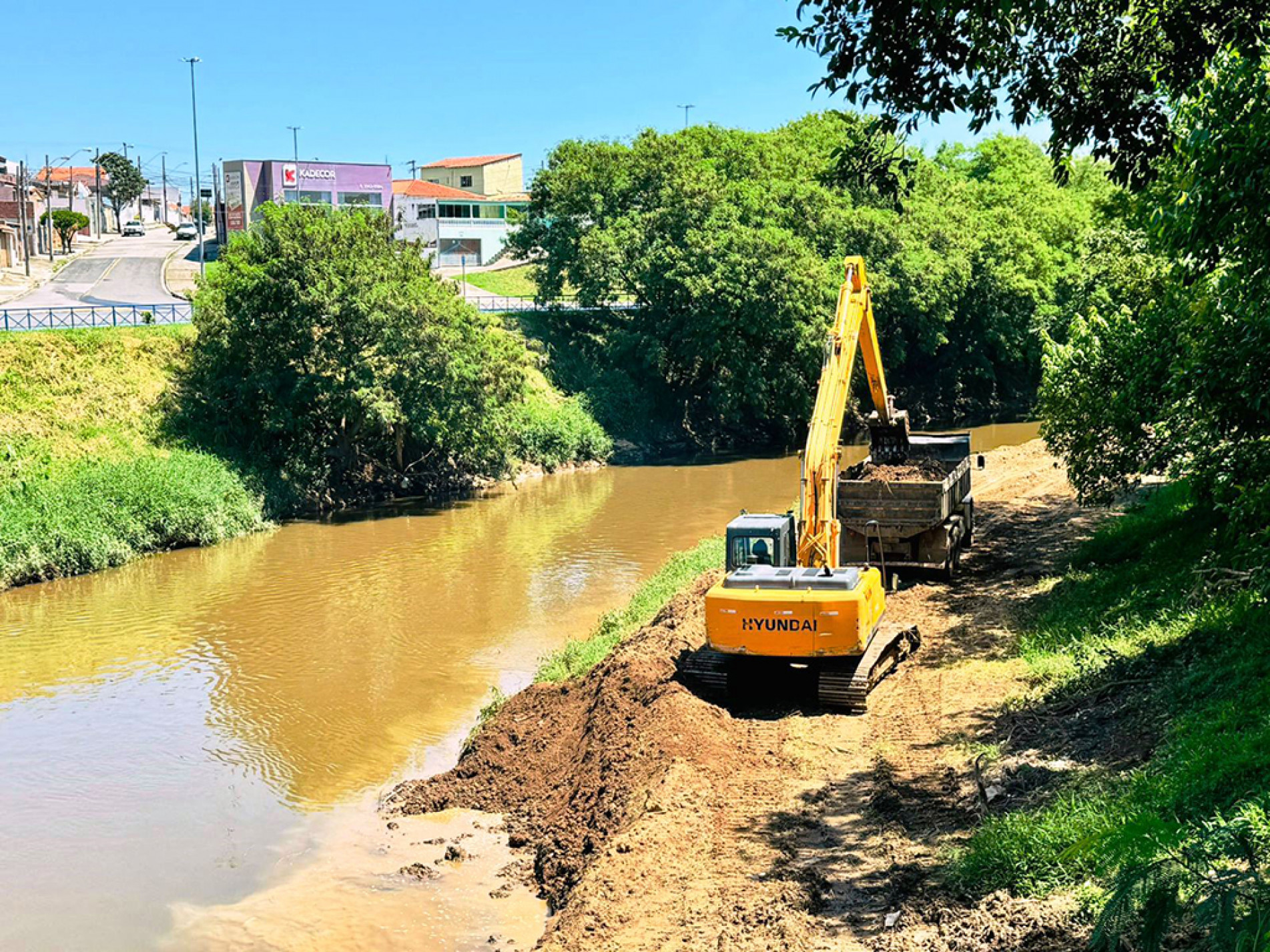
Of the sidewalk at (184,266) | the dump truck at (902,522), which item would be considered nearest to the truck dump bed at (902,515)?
the dump truck at (902,522)

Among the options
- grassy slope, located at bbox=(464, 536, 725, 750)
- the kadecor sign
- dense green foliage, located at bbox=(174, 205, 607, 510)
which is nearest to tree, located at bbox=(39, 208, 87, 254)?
the kadecor sign

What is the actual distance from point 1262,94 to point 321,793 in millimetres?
13247

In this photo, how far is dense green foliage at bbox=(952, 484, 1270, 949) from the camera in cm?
Result: 577

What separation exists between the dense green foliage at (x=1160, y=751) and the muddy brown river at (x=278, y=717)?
16.5ft

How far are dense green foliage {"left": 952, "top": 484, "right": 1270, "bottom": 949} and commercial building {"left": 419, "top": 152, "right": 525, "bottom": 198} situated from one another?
8631 centimetres

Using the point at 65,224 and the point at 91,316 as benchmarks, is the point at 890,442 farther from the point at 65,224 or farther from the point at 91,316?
the point at 65,224

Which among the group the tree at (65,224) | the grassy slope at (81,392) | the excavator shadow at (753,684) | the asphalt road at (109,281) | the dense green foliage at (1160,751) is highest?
the tree at (65,224)

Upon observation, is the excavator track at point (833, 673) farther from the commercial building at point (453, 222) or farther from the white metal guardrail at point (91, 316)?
the commercial building at point (453, 222)

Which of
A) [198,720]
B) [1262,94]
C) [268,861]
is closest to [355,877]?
[268,861]

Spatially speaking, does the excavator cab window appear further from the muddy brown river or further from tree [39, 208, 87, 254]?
tree [39, 208, 87, 254]

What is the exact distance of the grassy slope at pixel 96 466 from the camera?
29.6 m

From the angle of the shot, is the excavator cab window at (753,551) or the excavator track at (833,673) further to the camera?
the excavator cab window at (753,551)

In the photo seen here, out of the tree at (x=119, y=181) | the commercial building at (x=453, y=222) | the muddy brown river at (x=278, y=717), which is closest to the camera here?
the muddy brown river at (x=278, y=717)

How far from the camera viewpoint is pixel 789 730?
49.5 ft
